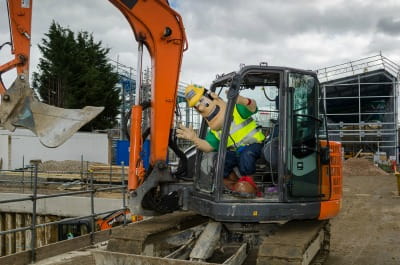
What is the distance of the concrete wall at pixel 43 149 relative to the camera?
24875mm

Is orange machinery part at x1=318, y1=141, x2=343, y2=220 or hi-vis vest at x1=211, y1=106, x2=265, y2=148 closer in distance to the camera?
hi-vis vest at x1=211, y1=106, x2=265, y2=148

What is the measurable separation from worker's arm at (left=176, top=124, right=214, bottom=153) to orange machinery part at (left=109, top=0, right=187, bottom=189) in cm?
41

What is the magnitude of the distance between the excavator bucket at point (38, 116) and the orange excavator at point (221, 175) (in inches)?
13.8

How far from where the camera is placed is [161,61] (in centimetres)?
587

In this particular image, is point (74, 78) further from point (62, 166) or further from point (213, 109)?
point (213, 109)

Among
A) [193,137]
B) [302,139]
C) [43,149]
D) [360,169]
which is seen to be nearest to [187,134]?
[193,137]

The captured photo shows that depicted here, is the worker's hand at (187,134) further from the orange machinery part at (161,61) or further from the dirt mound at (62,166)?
the dirt mound at (62,166)

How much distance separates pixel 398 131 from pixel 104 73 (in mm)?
20269

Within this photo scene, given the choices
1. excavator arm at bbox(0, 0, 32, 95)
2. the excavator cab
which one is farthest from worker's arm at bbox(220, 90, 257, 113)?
excavator arm at bbox(0, 0, 32, 95)

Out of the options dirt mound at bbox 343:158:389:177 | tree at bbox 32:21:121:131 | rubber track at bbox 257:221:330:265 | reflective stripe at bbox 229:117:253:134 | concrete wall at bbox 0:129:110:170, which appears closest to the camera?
rubber track at bbox 257:221:330:265

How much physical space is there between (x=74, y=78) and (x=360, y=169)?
1828 cm

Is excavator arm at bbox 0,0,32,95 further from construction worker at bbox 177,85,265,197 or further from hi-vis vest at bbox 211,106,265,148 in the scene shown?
hi-vis vest at bbox 211,106,265,148

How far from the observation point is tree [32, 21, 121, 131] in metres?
29.8

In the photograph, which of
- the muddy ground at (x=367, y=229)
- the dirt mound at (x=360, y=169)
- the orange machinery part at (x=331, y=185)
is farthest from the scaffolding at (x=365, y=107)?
the orange machinery part at (x=331, y=185)
